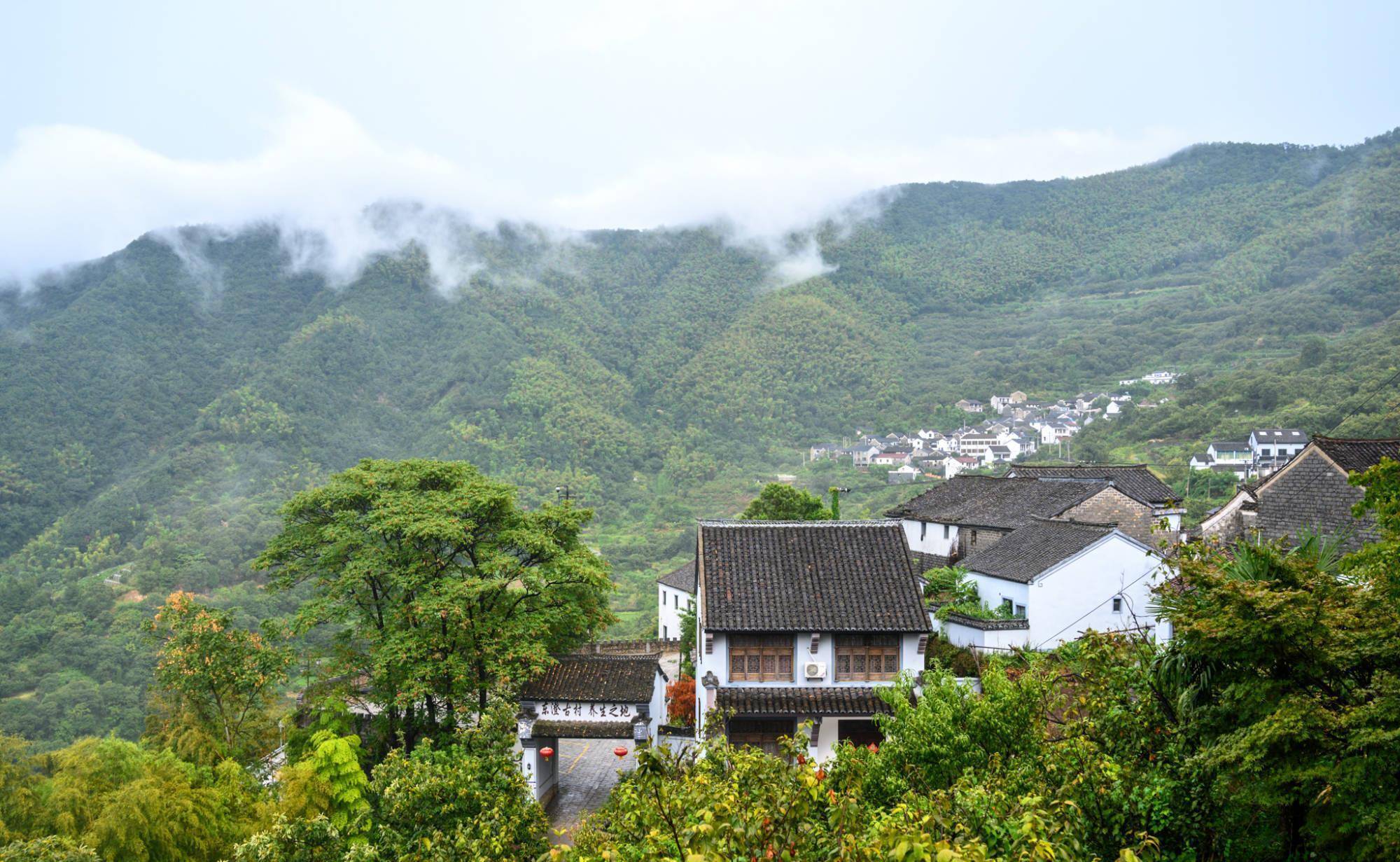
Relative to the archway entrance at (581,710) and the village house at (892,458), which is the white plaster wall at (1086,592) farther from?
the village house at (892,458)

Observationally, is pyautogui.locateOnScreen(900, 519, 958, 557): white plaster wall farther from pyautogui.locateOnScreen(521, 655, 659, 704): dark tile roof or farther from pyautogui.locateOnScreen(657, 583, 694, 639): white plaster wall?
pyautogui.locateOnScreen(521, 655, 659, 704): dark tile roof

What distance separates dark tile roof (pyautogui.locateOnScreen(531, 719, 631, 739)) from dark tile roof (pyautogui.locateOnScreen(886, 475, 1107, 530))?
17071mm

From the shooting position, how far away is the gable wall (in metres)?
19.7

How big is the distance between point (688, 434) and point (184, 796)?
9234 cm

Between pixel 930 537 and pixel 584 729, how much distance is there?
20064 mm

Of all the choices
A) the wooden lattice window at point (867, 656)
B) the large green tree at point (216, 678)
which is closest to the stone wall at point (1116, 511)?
the wooden lattice window at point (867, 656)

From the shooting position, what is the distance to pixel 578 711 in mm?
19094

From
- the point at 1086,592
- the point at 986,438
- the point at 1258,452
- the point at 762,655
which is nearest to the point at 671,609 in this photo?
the point at 1086,592

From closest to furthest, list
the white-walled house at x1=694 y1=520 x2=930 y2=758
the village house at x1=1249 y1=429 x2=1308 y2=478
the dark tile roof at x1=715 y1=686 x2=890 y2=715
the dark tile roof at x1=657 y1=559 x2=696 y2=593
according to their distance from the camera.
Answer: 1. the dark tile roof at x1=715 y1=686 x2=890 y2=715
2. the white-walled house at x1=694 y1=520 x2=930 y2=758
3. the dark tile roof at x1=657 y1=559 x2=696 y2=593
4. the village house at x1=1249 y1=429 x2=1308 y2=478

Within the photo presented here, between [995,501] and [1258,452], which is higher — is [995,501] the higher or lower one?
the lower one

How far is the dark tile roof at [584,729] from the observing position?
61.4ft

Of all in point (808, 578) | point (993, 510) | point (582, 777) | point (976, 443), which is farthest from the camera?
point (976, 443)

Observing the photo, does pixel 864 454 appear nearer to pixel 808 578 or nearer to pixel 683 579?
pixel 683 579

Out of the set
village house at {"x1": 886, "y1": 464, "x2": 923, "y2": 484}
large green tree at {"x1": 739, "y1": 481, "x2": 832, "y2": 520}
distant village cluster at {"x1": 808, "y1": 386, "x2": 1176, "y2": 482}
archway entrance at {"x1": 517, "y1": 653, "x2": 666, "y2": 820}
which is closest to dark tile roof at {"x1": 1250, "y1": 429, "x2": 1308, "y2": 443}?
distant village cluster at {"x1": 808, "y1": 386, "x2": 1176, "y2": 482}
